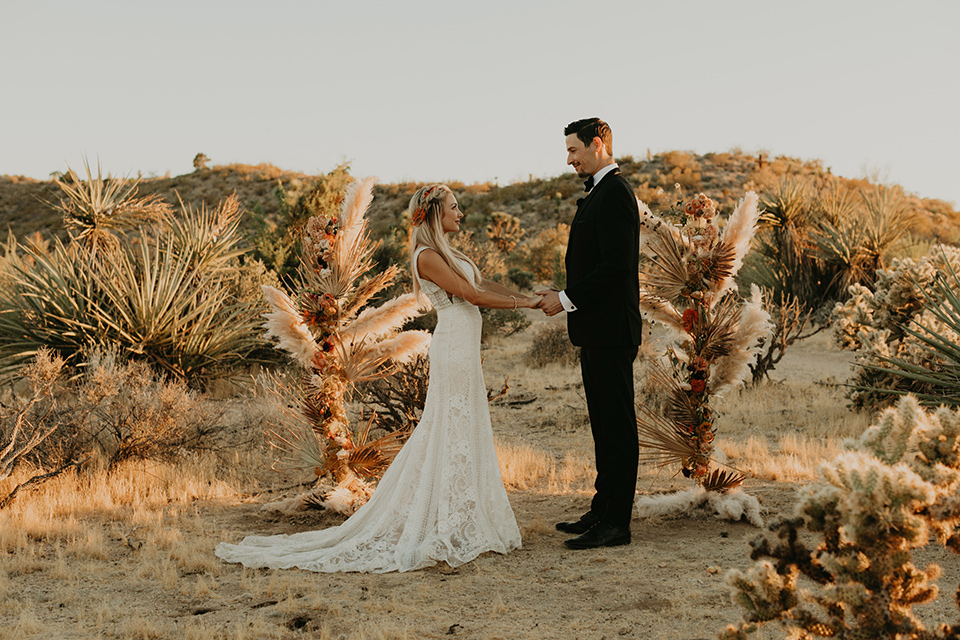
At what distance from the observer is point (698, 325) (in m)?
5.09

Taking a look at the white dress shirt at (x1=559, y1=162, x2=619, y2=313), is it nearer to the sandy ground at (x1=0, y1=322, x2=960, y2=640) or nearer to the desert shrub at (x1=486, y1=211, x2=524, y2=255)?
the sandy ground at (x1=0, y1=322, x2=960, y2=640)

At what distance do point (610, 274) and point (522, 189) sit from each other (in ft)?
116

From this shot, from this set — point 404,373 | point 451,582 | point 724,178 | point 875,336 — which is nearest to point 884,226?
point 875,336

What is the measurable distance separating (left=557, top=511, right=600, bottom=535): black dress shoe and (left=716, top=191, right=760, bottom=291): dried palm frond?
5.76ft

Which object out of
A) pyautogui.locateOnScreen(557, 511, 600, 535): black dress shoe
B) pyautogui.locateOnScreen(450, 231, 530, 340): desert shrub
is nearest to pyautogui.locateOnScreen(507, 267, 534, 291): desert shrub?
pyautogui.locateOnScreen(450, 231, 530, 340): desert shrub

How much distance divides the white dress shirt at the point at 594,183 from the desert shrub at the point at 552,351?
7.97 m

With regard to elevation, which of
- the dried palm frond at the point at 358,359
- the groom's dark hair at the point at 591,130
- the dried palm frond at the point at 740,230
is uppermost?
the groom's dark hair at the point at 591,130

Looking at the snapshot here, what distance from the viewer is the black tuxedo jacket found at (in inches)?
174

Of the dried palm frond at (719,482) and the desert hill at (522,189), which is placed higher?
the desert hill at (522,189)

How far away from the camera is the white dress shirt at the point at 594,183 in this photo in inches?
177

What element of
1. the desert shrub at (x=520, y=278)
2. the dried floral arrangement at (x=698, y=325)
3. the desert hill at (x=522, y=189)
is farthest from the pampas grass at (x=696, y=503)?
the desert hill at (x=522, y=189)

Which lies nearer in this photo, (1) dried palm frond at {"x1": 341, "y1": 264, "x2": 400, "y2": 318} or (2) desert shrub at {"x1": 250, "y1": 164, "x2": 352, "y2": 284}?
(1) dried palm frond at {"x1": 341, "y1": 264, "x2": 400, "y2": 318}

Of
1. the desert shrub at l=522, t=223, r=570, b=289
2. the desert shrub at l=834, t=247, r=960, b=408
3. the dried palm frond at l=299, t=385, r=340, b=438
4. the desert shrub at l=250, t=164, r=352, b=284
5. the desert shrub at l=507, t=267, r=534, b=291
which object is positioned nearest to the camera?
the dried palm frond at l=299, t=385, r=340, b=438

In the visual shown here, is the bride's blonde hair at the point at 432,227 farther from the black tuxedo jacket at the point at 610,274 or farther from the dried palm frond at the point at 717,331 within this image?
the dried palm frond at the point at 717,331
